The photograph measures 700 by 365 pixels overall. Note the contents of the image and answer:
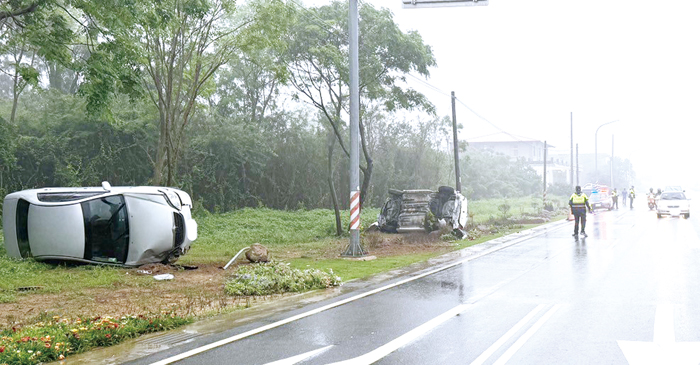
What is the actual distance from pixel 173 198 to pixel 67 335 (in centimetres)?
775

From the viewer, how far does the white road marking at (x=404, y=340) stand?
6.84 m

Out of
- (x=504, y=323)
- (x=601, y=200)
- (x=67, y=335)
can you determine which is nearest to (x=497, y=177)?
(x=601, y=200)

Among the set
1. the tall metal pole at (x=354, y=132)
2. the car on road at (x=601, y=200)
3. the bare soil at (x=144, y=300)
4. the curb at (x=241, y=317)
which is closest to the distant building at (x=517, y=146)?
the car on road at (x=601, y=200)

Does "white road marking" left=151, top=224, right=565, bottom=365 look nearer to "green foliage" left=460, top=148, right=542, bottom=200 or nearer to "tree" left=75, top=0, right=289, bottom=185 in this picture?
"tree" left=75, top=0, right=289, bottom=185

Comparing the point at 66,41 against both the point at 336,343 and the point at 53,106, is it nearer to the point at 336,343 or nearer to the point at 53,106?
the point at 336,343

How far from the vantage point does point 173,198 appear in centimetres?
1517

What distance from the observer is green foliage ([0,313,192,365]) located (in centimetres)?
692

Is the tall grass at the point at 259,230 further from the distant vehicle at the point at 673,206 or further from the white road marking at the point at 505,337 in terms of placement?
the distant vehicle at the point at 673,206

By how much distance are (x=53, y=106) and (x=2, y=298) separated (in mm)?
20184

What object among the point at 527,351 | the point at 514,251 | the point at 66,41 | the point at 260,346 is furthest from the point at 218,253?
the point at 527,351

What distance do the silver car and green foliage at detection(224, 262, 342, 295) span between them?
105 inches

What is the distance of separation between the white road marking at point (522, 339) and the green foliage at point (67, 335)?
4.40m

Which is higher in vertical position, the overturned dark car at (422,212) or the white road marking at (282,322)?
the overturned dark car at (422,212)

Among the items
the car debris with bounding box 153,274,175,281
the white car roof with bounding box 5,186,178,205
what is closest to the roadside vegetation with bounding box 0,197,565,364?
the car debris with bounding box 153,274,175,281
